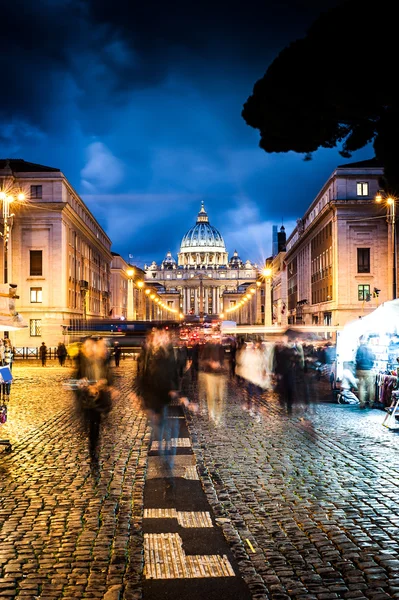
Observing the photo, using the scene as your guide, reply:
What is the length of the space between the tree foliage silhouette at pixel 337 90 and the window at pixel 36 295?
122ft

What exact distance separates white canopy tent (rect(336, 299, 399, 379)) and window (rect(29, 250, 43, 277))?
122ft

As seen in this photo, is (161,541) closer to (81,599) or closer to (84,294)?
(81,599)

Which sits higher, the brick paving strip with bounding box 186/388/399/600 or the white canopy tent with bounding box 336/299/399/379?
the white canopy tent with bounding box 336/299/399/379

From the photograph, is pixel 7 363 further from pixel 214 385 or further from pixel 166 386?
pixel 166 386

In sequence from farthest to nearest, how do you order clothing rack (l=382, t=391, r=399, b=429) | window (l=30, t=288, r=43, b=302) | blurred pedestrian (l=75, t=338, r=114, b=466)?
window (l=30, t=288, r=43, b=302), clothing rack (l=382, t=391, r=399, b=429), blurred pedestrian (l=75, t=338, r=114, b=466)

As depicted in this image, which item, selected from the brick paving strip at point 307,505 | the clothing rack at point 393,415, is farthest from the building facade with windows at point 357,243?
the brick paving strip at point 307,505

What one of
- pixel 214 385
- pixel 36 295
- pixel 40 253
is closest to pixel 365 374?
pixel 214 385

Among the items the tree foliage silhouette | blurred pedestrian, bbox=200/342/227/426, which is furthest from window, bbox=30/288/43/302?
the tree foliage silhouette

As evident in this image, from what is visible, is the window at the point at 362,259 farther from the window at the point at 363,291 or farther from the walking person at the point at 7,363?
the walking person at the point at 7,363

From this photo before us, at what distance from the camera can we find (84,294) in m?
63.6

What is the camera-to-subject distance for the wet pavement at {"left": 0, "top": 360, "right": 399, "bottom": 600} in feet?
16.3

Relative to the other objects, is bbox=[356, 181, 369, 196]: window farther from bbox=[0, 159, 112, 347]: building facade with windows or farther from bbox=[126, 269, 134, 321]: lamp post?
bbox=[126, 269, 134, 321]: lamp post

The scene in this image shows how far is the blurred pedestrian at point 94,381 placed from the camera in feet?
35.1

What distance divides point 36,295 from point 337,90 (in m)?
40.5
